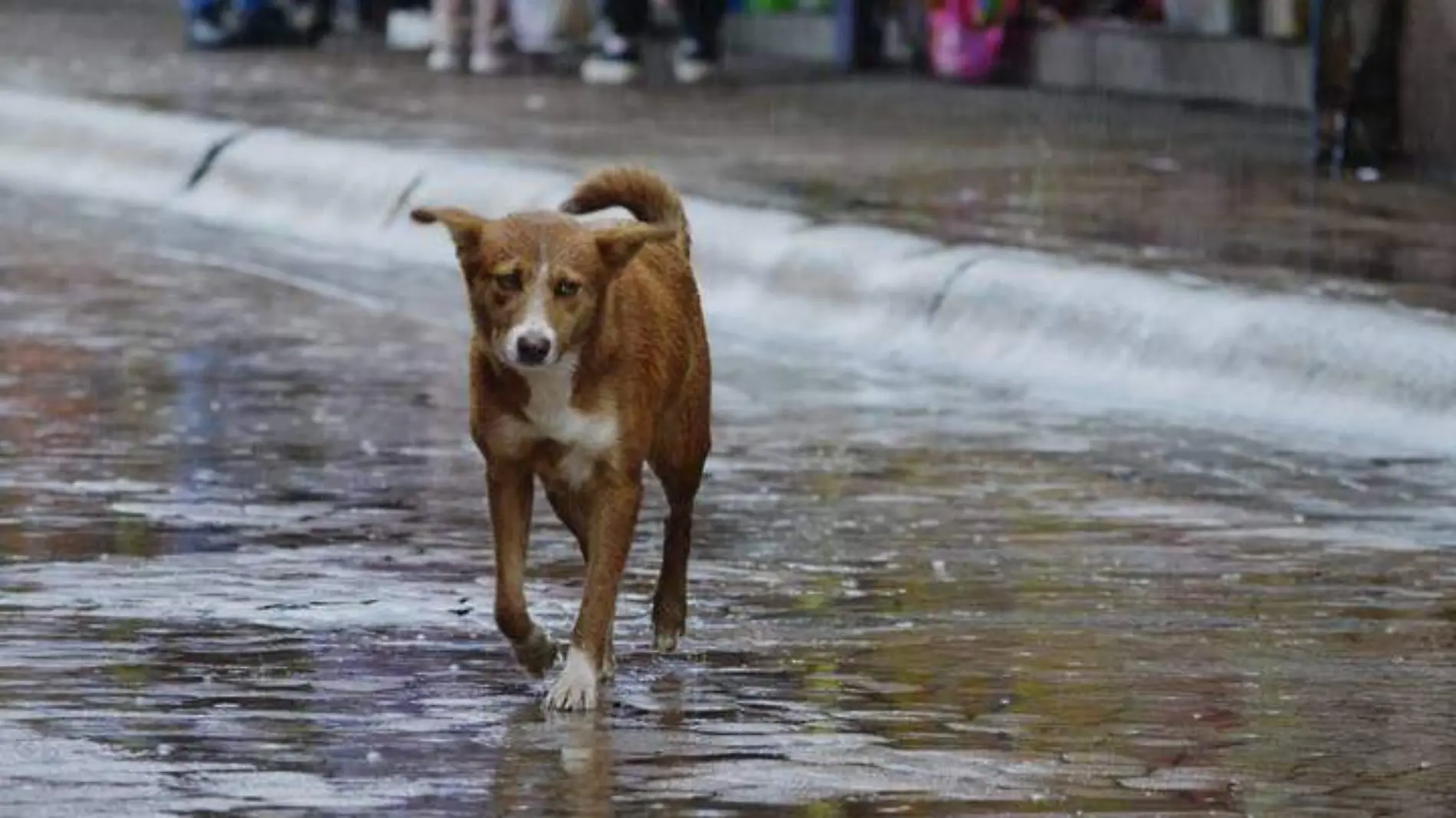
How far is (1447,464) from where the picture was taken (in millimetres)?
10852

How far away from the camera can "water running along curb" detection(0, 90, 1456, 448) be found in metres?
12.0

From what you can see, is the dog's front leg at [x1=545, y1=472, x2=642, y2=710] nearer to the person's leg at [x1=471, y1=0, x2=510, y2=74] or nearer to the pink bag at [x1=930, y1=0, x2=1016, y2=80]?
the pink bag at [x1=930, y1=0, x2=1016, y2=80]

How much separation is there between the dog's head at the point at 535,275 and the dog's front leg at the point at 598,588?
0.88 feet

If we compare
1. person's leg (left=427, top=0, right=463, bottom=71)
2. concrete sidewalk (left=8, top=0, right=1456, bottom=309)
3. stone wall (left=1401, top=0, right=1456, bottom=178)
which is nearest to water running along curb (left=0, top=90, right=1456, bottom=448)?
concrete sidewalk (left=8, top=0, right=1456, bottom=309)

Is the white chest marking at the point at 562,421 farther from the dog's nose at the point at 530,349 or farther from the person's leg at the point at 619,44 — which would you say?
the person's leg at the point at 619,44

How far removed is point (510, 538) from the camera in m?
7.30

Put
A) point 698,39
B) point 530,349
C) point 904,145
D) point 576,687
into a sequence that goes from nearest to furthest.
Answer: point 530,349 → point 576,687 → point 904,145 → point 698,39

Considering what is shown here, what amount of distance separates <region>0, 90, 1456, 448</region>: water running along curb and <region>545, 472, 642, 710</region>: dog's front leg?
14.6 ft

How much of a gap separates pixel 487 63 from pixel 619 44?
1.12m

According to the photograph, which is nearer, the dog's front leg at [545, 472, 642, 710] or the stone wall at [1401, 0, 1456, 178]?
the dog's front leg at [545, 472, 642, 710]

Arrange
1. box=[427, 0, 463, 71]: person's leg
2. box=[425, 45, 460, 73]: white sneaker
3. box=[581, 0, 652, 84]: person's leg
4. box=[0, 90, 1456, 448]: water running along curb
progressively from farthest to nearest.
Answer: box=[425, 45, 460, 73]: white sneaker → box=[427, 0, 463, 71]: person's leg → box=[581, 0, 652, 84]: person's leg → box=[0, 90, 1456, 448]: water running along curb

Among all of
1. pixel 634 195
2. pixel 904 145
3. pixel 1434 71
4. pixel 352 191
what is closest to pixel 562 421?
pixel 634 195

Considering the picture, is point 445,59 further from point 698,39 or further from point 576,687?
point 576,687

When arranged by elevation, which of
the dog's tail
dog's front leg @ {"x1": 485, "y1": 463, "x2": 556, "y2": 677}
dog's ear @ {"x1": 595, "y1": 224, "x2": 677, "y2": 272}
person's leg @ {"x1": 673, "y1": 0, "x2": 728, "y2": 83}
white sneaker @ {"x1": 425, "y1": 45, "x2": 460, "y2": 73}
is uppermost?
dog's ear @ {"x1": 595, "y1": 224, "x2": 677, "y2": 272}
